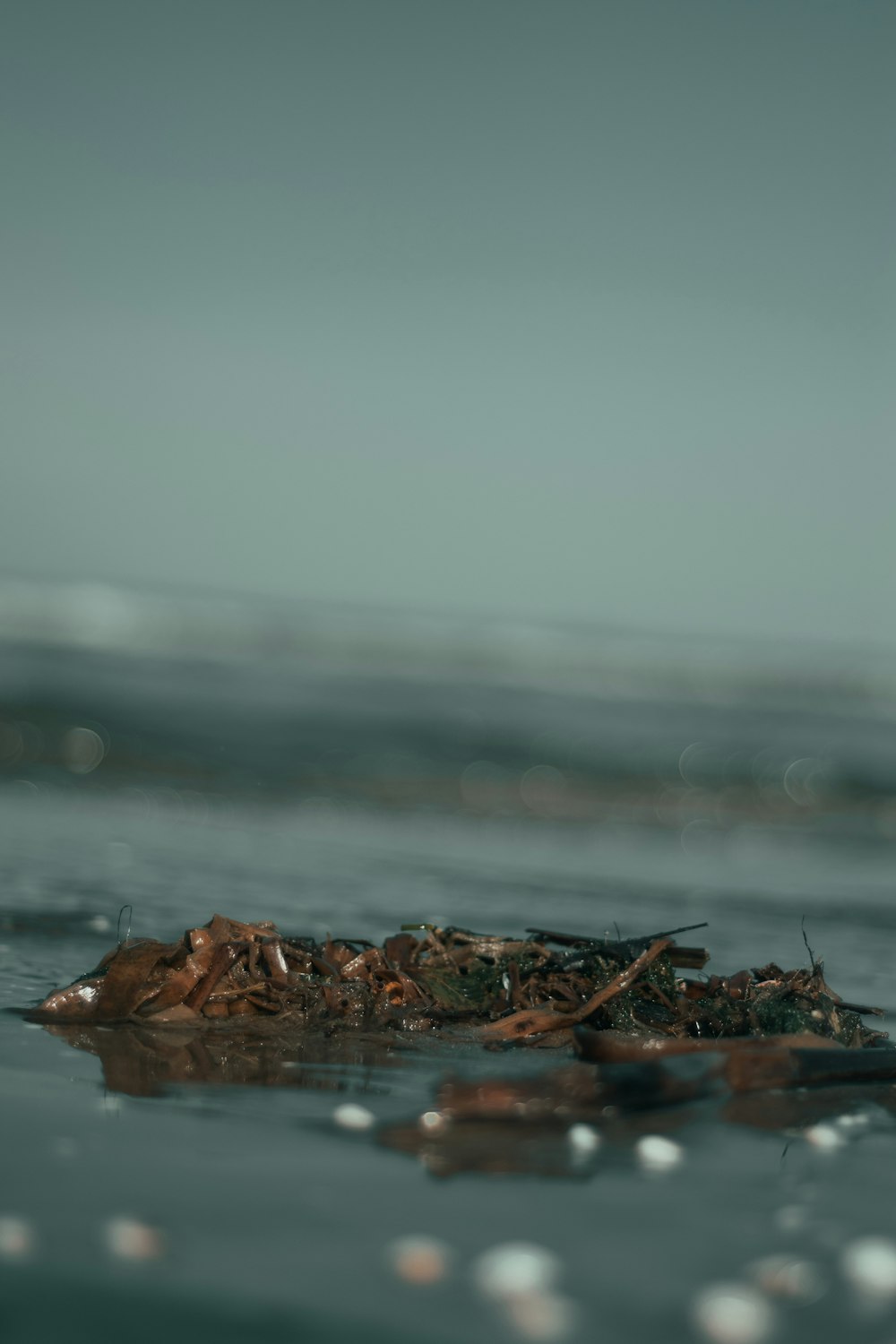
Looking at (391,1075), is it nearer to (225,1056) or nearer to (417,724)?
(225,1056)

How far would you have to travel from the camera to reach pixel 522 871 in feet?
22.4

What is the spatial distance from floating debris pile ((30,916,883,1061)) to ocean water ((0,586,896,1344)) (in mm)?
176

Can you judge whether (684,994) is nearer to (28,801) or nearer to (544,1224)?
(544,1224)

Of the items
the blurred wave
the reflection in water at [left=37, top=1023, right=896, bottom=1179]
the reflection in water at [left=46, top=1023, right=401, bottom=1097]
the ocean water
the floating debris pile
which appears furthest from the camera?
the blurred wave

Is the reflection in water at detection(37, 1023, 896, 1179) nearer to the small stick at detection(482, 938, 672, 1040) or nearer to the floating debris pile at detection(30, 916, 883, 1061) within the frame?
the floating debris pile at detection(30, 916, 883, 1061)

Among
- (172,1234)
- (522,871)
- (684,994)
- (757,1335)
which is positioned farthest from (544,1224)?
(522,871)

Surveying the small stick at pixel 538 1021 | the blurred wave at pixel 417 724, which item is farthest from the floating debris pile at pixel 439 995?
the blurred wave at pixel 417 724

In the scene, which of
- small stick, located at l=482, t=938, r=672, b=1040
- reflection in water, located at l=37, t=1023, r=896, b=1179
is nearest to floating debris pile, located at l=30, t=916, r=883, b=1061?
small stick, located at l=482, t=938, r=672, b=1040

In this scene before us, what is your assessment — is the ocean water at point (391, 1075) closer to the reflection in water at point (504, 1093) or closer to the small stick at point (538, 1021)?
the reflection in water at point (504, 1093)

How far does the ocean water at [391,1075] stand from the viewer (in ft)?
5.79

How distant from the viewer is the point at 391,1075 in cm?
287

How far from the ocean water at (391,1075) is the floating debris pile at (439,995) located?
0.58 ft

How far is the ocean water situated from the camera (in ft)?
5.79

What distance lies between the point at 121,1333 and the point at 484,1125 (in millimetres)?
902
